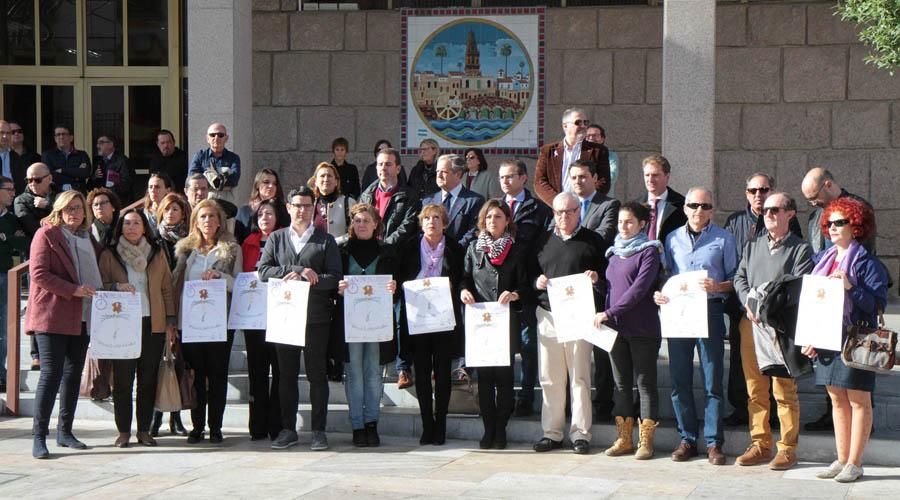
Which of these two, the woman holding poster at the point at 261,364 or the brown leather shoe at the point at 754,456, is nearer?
the brown leather shoe at the point at 754,456

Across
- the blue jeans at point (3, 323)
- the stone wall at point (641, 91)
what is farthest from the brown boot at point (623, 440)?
the stone wall at point (641, 91)

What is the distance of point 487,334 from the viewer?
10.3 meters

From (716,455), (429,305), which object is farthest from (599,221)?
(716,455)

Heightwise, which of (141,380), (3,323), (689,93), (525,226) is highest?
(689,93)

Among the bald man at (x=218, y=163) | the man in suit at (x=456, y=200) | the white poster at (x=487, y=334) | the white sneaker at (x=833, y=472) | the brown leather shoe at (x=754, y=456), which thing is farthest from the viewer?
the bald man at (x=218, y=163)

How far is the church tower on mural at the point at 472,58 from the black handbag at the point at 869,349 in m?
8.59

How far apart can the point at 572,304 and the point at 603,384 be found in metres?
0.97

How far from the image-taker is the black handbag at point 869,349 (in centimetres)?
875

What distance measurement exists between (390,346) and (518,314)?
3.70ft

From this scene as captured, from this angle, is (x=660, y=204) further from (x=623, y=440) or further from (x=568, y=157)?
(x=623, y=440)

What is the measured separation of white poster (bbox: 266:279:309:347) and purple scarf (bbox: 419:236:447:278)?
1.01 meters

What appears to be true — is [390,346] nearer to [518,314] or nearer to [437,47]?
[518,314]

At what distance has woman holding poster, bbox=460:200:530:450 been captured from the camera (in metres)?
10.3

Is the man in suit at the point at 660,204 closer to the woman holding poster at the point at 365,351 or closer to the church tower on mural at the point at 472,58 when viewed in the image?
the woman holding poster at the point at 365,351
